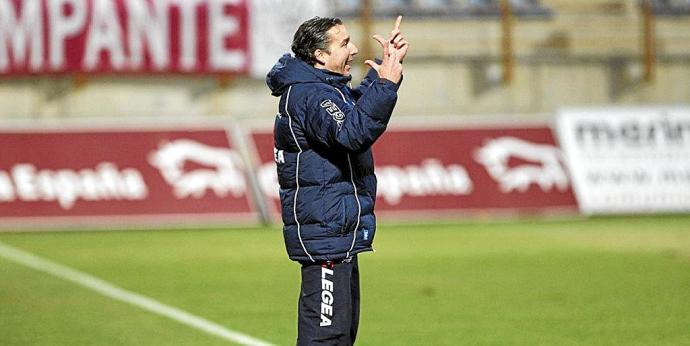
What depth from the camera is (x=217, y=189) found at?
22.3 metres

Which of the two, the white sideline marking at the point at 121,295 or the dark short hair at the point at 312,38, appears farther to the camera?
the white sideline marking at the point at 121,295

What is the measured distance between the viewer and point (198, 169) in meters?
22.2

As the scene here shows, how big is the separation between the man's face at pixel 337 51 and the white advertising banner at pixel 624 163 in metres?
16.4

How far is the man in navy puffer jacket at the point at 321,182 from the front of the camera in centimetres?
688

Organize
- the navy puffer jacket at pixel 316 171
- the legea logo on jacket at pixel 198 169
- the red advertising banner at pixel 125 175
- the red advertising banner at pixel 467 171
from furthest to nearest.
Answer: the red advertising banner at pixel 467 171 → the legea logo on jacket at pixel 198 169 → the red advertising banner at pixel 125 175 → the navy puffer jacket at pixel 316 171

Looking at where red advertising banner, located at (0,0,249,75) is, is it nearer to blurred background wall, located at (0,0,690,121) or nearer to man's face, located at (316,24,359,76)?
blurred background wall, located at (0,0,690,121)

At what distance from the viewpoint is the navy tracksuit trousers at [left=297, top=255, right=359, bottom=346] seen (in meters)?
6.94

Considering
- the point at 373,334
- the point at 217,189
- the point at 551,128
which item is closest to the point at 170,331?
the point at 373,334

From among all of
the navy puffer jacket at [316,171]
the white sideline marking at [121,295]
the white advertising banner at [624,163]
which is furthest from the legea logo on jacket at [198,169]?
the navy puffer jacket at [316,171]

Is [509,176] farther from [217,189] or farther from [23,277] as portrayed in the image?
[23,277]

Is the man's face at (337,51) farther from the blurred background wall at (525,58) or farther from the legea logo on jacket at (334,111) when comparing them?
the blurred background wall at (525,58)

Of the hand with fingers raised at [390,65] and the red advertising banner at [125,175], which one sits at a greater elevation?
the hand with fingers raised at [390,65]

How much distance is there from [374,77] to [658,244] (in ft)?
39.0

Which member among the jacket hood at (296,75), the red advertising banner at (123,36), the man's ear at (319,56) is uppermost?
the man's ear at (319,56)
